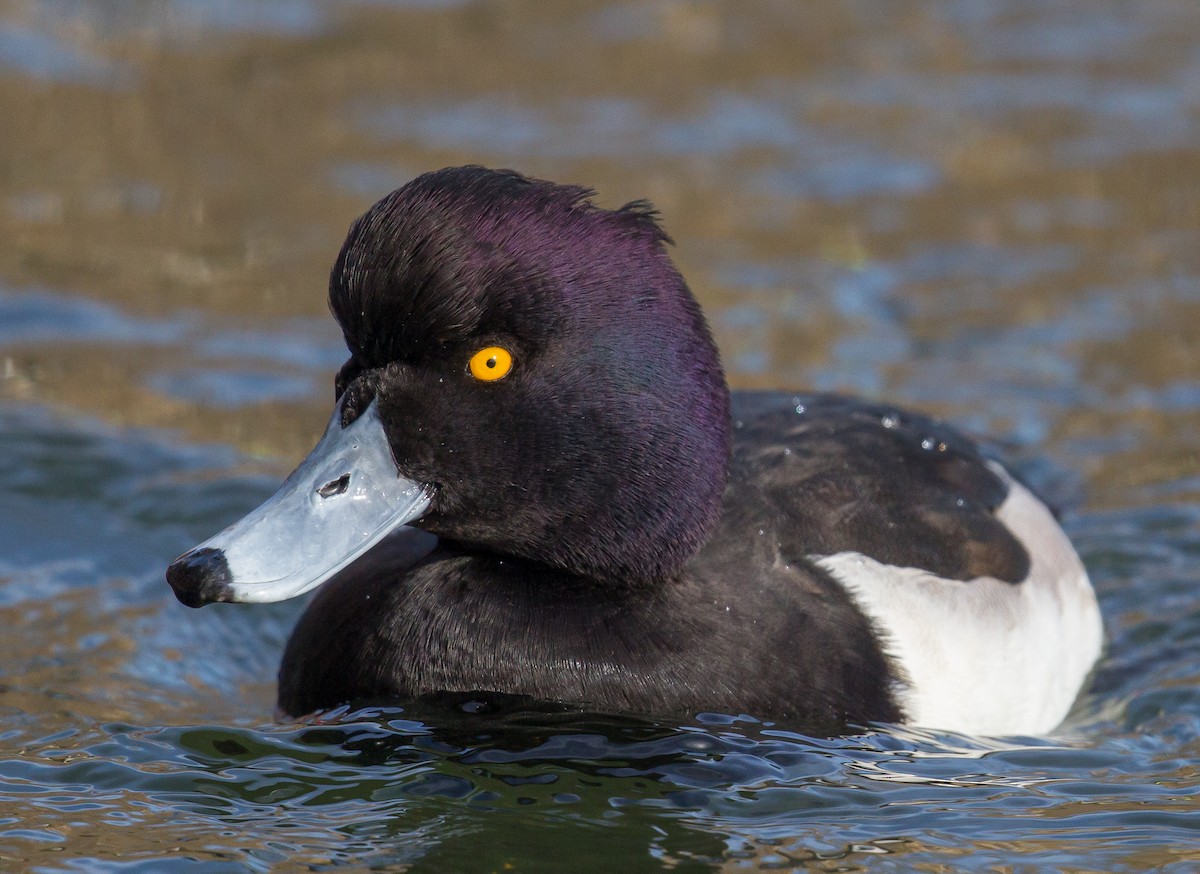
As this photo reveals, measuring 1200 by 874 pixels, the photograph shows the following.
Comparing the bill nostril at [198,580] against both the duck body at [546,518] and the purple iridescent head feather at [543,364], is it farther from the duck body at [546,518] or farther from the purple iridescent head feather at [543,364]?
the purple iridescent head feather at [543,364]

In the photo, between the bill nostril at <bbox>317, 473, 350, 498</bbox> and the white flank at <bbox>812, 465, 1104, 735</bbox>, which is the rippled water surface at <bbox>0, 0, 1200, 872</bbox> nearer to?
the white flank at <bbox>812, 465, 1104, 735</bbox>

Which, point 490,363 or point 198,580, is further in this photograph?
point 490,363

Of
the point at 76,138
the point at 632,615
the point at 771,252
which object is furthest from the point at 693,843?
the point at 76,138

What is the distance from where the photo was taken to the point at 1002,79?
11.5 m

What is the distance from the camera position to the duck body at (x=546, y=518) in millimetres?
4383

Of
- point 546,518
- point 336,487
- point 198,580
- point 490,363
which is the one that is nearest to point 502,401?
point 490,363

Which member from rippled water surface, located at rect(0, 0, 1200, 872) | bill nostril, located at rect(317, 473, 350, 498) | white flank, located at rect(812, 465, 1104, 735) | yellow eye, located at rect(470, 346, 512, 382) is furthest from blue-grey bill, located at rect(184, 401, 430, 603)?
white flank, located at rect(812, 465, 1104, 735)

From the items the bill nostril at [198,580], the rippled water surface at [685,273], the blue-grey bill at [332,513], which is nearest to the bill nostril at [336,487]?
the blue-grey bill at [332,513]

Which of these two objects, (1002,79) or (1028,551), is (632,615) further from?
(1002,79)

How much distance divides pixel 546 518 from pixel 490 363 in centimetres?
43

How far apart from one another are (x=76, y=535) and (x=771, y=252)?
14.4 ft

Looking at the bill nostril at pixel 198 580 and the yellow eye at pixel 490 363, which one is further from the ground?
the yellow eye at pixel 490 363

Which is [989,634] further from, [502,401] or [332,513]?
[332,513]

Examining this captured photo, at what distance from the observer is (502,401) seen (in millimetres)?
4473
